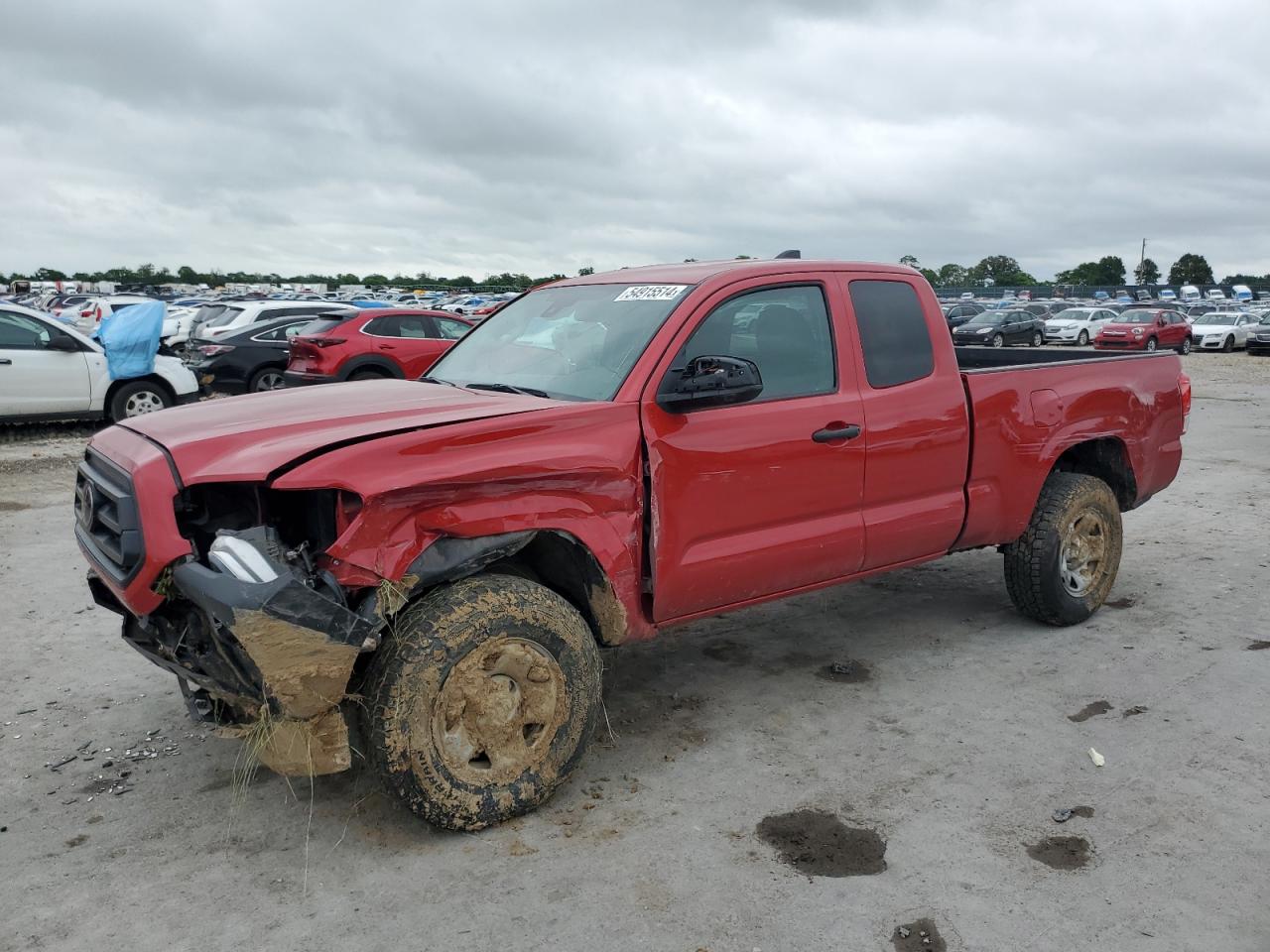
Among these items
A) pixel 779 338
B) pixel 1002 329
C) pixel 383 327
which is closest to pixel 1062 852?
pixel 779 338

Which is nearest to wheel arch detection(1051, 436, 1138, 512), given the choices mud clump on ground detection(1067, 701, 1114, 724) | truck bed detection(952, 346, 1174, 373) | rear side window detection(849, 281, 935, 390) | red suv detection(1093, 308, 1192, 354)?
truck bed detection(952, 346, 1174, 373)

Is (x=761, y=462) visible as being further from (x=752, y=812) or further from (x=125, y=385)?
(x=125, y=385)

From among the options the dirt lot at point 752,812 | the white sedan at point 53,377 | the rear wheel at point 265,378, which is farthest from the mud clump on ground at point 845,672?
the rear wheel at point 265,378

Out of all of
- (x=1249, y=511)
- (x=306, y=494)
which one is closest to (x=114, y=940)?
(x=306, y=494)

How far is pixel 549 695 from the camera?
11.8 ft

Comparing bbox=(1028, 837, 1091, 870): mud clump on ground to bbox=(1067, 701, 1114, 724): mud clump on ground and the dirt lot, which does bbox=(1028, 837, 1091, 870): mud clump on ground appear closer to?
the dirt lot

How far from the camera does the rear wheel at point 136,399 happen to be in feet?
40.9

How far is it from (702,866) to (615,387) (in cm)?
173

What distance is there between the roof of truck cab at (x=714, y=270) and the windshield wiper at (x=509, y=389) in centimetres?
76

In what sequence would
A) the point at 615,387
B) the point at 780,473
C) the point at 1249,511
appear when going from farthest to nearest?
the point at 1249,511 < the point at 780,473 < the point at 615,387

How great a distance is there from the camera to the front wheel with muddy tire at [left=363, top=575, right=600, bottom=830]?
329 centimetres

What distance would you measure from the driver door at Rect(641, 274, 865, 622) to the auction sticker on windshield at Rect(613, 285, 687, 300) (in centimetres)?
17

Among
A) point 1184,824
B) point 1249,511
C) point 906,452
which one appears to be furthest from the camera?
point 1249,511

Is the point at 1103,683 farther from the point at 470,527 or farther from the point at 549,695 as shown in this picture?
the point at 470,527
